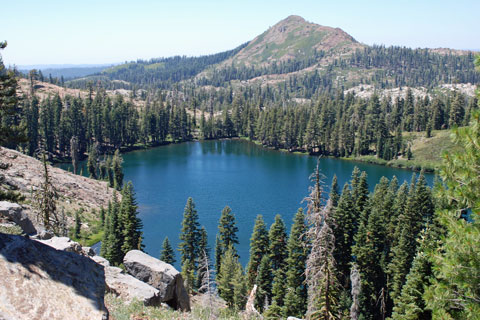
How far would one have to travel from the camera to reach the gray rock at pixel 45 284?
1267 cm

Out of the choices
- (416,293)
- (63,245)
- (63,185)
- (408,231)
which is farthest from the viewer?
(63,185)

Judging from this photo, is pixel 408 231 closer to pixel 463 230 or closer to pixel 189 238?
pixel 189 238

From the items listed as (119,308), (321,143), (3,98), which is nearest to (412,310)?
(119,308)

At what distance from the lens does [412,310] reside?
27062 mm

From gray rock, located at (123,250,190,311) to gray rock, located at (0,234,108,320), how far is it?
825cm

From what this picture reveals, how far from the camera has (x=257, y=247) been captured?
46.8 m

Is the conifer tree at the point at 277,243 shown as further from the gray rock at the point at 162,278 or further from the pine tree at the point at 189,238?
the gray rock at the point at 162,278

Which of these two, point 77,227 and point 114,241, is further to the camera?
point 77,227

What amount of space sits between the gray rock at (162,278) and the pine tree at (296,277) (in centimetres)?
1511

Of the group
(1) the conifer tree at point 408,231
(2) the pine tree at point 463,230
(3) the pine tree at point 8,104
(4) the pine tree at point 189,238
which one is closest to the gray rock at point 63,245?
(3) the pine tree at point 8,104

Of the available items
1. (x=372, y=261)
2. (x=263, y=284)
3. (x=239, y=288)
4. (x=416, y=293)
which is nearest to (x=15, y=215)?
(x=239, y=288)

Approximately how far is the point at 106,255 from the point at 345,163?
9551 cm

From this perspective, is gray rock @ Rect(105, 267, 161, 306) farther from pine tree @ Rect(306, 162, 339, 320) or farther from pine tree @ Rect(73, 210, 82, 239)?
pine tree @ Rect(73, 210, 82, 239)

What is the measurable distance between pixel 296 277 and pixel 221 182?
2436 inches
